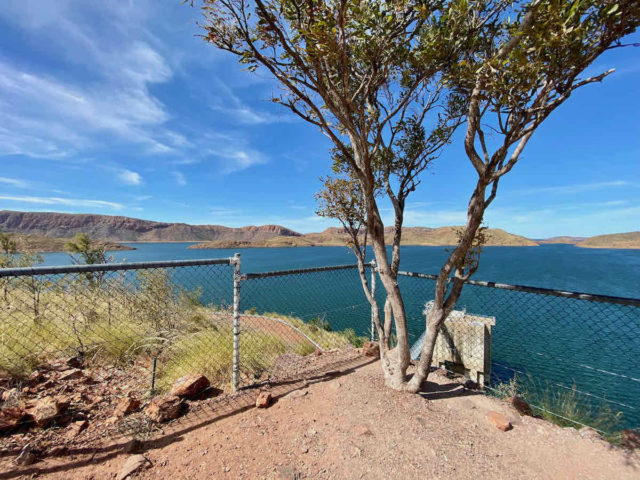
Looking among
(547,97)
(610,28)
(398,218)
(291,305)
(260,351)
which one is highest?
(610,28)

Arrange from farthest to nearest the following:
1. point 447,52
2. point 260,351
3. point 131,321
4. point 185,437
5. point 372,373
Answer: point 131,321 → point 260,351 → point 372,373 → point 447,52 → point 185,437

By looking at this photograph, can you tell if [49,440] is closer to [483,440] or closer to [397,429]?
[397,429]

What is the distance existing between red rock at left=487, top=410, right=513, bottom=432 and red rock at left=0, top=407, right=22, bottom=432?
4342mm

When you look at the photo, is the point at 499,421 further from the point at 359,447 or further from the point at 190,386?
the point at 190,386

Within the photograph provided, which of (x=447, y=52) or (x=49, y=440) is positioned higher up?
(x=447, y=52)

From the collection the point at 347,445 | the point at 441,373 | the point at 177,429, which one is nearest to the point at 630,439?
the point at 441,373

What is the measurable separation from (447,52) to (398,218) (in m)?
2.04

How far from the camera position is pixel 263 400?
3.05 m

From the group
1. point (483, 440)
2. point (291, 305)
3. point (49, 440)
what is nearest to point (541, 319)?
point (291, 305)

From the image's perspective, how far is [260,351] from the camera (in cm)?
508

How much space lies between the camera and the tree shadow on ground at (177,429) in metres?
2.20

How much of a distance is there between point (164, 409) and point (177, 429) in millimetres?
266

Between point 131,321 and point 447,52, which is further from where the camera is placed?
point 131,321

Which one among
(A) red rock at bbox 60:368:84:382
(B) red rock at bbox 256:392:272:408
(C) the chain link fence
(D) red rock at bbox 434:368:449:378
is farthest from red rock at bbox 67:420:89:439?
(D) red rock at bbox 434:368:449:378
